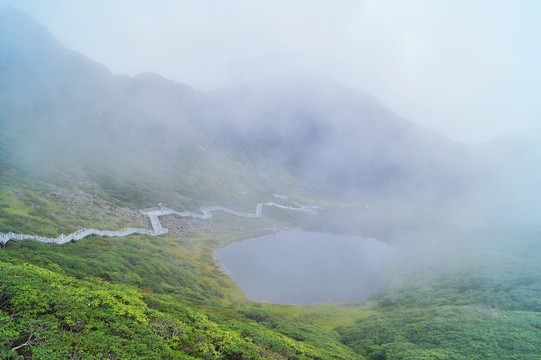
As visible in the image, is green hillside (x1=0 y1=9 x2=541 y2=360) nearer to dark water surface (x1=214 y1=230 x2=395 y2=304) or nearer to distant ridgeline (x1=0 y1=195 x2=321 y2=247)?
distant ridgeline (x1=0 y1=195 x2=321 y2=247)

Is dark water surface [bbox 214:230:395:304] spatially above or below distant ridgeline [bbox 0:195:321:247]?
below

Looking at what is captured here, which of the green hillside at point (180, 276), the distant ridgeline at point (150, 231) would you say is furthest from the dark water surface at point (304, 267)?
the distant ridgeline at point (150, 231)

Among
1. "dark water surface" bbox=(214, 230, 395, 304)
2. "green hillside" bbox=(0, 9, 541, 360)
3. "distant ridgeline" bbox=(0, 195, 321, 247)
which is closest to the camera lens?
"green hillside" bbox=(0, 9, 541, 360)

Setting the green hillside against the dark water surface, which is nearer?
the green hillside

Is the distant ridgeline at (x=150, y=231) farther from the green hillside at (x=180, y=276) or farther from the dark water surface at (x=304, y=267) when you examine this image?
the dark water surface at (x=304, y=267)

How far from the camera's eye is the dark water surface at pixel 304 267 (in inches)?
2653

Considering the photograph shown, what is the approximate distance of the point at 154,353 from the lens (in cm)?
1431

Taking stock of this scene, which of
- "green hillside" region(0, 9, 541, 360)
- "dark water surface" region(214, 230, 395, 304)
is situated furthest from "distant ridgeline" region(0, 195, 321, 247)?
"dark water surface" region(214, 230, 395, 304)

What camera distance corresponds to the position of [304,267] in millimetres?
85562

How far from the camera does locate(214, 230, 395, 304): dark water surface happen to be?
67.4 meters

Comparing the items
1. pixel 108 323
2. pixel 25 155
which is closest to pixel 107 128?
pixel 25 155

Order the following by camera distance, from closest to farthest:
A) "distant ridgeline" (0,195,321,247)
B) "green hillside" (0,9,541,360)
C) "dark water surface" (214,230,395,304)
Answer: "green hillside" (0,9,541,360)
"distant ridgeline" (0,195,321,247)
"dark water surface" (214,230,395,304)

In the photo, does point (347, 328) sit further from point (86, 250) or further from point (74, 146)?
point (74, 146)

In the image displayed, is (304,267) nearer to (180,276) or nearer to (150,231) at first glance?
(180,276)
